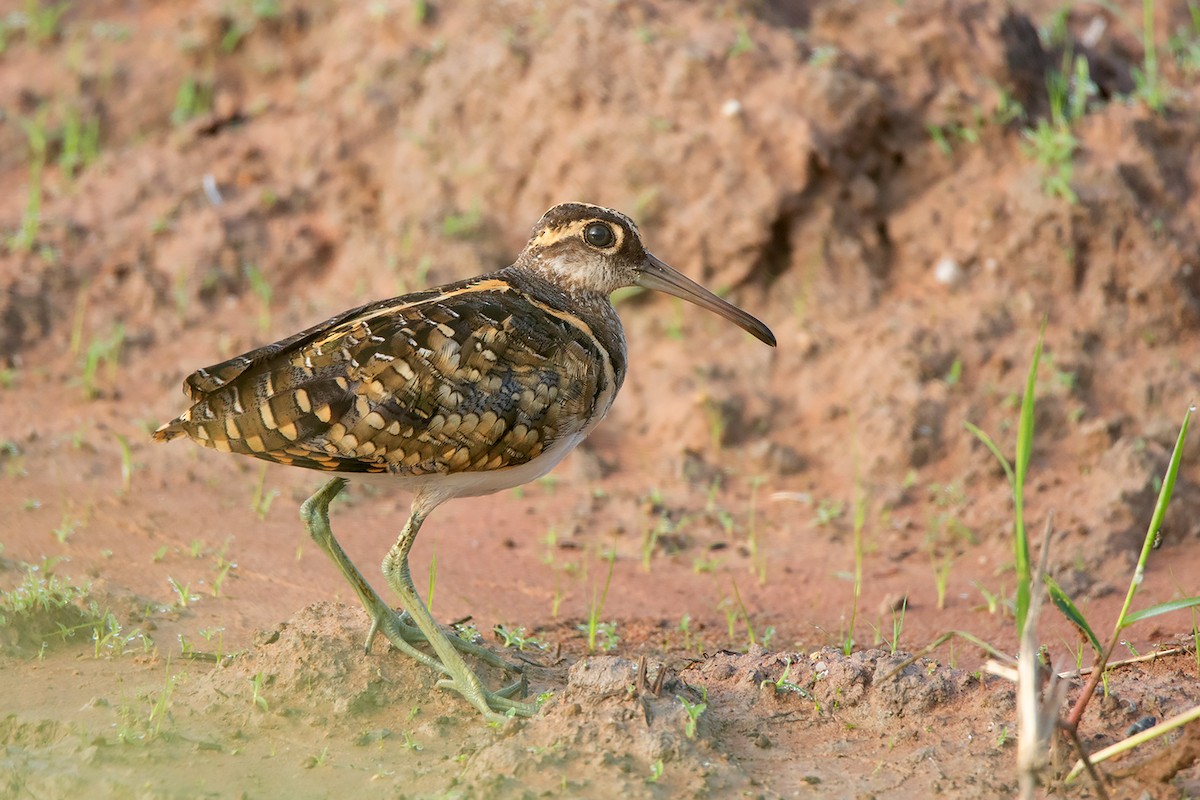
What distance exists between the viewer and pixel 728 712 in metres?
4.82

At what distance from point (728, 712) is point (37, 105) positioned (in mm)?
7156

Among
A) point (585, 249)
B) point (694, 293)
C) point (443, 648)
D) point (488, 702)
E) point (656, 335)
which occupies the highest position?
point (585, 249)

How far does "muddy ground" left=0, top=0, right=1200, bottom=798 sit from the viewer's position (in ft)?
16.4

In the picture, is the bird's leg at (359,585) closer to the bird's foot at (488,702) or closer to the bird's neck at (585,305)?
the bird's foot at (488,702)

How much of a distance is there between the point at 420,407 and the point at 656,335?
12.3ft

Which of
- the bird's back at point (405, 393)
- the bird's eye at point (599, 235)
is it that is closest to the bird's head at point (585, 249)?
the bird's eye at point (599, 235)

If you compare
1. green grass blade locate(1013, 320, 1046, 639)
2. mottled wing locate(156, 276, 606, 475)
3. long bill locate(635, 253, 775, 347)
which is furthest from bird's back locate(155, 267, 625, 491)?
green grass blade locate(1013, 320, 1046, 639)

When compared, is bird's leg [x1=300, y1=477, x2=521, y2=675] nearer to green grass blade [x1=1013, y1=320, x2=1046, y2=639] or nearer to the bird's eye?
the bird's eye

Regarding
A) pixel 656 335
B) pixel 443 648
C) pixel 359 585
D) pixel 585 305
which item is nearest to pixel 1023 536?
pixel 443 648

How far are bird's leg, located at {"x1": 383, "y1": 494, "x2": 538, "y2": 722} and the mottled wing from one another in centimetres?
32

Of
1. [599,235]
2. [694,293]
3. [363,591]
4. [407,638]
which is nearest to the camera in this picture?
[363,591]

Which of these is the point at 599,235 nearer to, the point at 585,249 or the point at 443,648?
the point at 585,249

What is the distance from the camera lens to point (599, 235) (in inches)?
224

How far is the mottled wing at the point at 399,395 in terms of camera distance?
4781 mm
